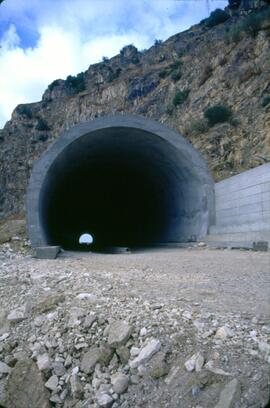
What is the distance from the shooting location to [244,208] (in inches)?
424

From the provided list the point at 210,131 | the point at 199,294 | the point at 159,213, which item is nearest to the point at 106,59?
the point at 210,131

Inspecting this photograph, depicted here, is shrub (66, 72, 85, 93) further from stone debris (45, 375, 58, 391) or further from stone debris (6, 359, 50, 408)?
stone debris (45, 375, 58, 391)

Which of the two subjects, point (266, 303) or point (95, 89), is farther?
point (95, 89)

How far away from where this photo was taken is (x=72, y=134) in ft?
38.9

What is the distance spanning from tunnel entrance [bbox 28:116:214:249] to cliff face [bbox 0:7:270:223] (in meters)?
4.17

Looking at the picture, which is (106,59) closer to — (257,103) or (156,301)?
(257,103)

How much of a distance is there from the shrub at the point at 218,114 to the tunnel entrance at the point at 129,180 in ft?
25.6

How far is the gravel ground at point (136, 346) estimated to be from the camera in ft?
8.63

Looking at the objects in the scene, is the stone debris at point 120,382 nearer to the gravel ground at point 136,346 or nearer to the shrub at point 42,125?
the gravel ground at point 136,346

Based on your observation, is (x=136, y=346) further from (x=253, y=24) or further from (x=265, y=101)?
(x=253, y=24)

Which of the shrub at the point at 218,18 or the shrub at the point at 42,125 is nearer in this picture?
the shrub at the point at 218,18

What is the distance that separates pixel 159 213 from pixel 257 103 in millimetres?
9739

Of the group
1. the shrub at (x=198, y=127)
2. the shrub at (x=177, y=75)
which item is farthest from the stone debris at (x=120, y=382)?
the shrub at (x=177, y=75)

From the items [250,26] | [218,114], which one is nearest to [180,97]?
[250,26]
